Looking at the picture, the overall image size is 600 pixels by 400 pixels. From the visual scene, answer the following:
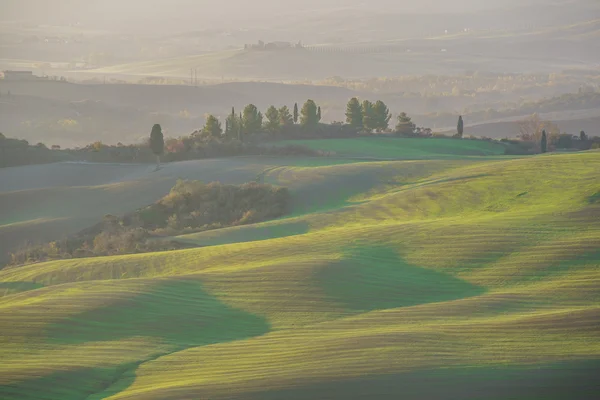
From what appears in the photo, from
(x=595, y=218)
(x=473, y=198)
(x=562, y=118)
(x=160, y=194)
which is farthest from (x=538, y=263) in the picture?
(x=562, y=118)

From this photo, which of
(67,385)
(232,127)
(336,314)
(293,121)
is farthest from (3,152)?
(67,385)

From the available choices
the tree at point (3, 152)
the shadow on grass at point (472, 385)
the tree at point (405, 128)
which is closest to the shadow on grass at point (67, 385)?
the shadow on grass at point (472, 385)

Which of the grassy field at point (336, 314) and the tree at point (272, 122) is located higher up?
the tree at point (272, 122)

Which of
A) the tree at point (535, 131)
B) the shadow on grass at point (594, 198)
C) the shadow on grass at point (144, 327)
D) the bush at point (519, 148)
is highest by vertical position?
the tree at point (535, 131)

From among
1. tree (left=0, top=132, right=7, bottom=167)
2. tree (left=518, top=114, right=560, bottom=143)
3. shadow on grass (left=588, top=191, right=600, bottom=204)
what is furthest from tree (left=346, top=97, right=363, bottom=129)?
shadow on grass (left=588, top=191, right=600, bottom=204)

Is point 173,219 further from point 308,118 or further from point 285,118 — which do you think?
point 285,118

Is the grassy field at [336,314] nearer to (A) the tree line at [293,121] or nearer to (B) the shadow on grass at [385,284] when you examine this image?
(B) the shadow on grass at [385,284]
